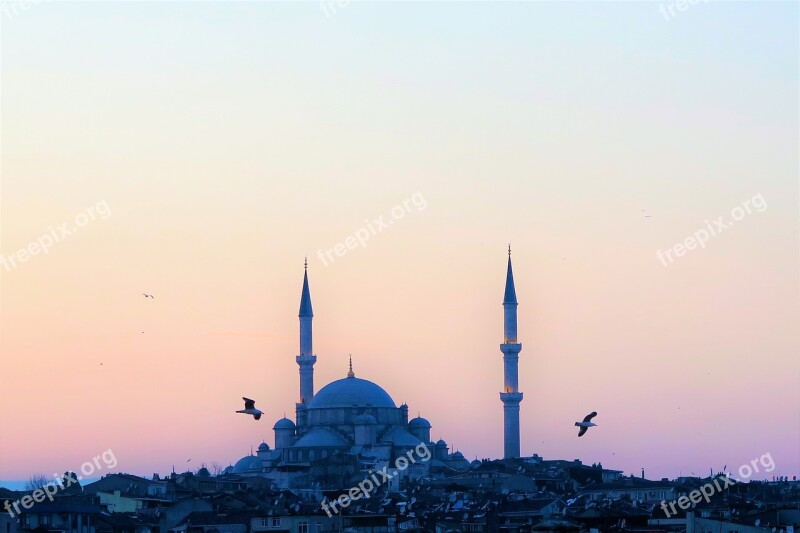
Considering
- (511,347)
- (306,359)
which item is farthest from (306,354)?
(511,347)

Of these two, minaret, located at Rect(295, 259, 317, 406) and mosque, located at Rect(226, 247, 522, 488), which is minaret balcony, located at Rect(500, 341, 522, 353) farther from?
minaret, located at Rect(295, 259, 317, 406)

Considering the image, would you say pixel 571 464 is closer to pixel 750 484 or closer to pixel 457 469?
pixel 457 469

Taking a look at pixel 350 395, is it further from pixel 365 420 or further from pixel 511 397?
pixel 511 397

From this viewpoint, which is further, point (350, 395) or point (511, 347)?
point (350, 395)

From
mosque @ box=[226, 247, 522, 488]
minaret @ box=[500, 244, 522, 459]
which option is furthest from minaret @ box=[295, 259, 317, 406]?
minaret @ box=[500, 244, 522, 459]

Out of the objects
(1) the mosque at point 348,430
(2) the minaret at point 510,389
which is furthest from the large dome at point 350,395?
(2) the minaret at point 510,389
